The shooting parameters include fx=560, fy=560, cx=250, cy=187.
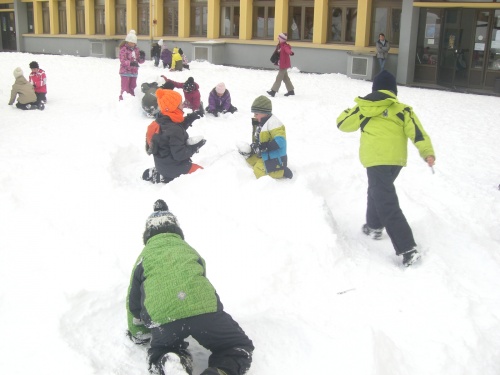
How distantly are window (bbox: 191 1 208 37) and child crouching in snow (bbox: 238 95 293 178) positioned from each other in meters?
18.5

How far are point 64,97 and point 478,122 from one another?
8998 mm

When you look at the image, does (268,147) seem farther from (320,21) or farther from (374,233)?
(320,21)

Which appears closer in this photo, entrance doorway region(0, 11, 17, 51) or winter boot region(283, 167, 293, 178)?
winter boot region(283, 167, 293, 178)

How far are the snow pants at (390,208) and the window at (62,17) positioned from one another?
1115 inches

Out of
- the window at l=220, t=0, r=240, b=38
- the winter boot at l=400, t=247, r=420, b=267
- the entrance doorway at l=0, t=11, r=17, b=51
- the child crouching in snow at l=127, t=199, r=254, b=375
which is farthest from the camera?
the entrance doorway at l=0, t=11, r=17, b=51

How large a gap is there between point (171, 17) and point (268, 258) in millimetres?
22161

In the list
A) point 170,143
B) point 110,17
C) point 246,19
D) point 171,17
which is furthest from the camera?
point 110,17

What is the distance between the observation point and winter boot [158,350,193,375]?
2914 mm

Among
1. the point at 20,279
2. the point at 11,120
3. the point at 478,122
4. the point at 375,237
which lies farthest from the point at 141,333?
the point at 478,122

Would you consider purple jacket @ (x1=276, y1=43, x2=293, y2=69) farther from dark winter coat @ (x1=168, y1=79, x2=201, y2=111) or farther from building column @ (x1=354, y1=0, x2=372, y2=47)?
building column @ (x1=354, y1=0, x2=372, y2=47)

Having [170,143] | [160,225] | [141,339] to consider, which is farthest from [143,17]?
[141,339]

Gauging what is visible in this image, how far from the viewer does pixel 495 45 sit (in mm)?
16047

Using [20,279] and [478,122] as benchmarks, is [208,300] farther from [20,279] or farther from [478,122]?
[478,122]

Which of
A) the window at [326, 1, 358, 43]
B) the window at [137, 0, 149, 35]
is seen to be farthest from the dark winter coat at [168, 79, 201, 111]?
the window at [137, 0, 149, 35]
